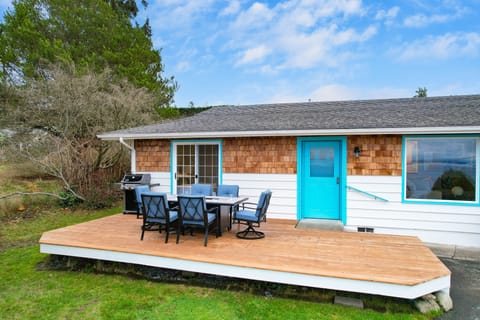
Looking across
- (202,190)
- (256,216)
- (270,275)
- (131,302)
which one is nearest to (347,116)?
(256,216)

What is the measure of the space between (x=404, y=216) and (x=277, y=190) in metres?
2.53

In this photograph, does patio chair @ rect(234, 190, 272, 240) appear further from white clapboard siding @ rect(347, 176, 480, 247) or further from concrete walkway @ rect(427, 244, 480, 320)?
concrete walkway @ rect(427, 244, 480, 320)

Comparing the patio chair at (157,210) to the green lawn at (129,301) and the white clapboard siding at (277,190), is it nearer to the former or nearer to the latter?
the green lawn at (129,301)

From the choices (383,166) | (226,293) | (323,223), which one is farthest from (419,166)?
(226,293)

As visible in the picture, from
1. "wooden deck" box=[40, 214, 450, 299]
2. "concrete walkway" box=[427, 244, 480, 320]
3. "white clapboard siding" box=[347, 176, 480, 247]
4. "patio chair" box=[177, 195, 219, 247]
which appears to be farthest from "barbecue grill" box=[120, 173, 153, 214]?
"concrete walkway" box=[427, 244, 480, 320]

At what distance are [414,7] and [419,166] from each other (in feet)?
20.7

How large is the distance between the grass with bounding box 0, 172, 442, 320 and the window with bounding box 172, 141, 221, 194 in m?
3.12

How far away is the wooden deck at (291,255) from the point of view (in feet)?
10.5

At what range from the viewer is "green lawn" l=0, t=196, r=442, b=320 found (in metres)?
3.12

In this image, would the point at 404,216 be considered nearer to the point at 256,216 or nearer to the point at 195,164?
the point at 256,216

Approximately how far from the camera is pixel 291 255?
155 inches

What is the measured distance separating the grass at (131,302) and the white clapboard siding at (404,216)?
2544 mm

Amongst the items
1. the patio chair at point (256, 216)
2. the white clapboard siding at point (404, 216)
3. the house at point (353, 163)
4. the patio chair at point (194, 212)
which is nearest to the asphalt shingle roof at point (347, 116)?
the house at point (353, 163)

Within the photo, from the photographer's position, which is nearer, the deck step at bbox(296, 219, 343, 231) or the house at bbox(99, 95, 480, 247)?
the house at bbox(99, 95, 480, 247)
